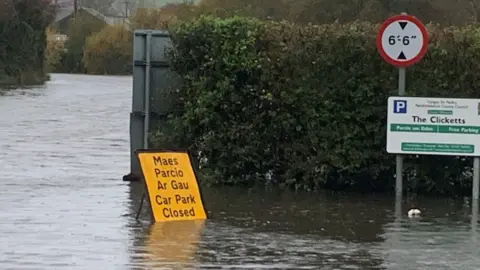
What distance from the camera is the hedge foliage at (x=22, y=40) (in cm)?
6166

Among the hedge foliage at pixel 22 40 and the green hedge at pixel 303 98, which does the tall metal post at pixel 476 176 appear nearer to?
the green hedge at pixel 303 98

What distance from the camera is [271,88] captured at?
14844 millimetres

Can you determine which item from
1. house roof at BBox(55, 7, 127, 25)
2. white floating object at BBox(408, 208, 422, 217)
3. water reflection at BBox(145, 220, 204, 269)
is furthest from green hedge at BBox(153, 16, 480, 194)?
house roof at BBox(55, 7, 127, 25)

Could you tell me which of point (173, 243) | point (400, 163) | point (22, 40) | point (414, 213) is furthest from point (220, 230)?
point (22, 40)

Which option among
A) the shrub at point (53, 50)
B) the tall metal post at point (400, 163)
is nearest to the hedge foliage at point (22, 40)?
the shrub at point (53, 50)

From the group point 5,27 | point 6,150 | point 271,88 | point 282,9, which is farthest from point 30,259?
point 5,27

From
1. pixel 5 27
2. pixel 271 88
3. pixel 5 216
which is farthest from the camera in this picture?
pixel 5 27

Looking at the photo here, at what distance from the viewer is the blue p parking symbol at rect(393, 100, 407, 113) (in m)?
14.1

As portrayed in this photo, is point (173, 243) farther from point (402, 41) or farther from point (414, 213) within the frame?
point (402, 41)

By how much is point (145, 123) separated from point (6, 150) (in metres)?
5.50

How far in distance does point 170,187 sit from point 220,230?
1039 millimetres

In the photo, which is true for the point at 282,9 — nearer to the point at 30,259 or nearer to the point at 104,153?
the point at 104,153

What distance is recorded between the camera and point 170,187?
1237 cm

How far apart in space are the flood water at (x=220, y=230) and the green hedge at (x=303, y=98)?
1.52 feet
